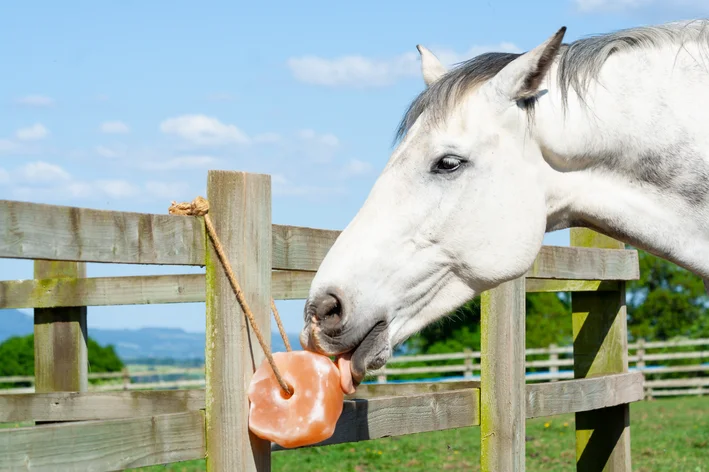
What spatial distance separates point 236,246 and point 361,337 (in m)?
0.48

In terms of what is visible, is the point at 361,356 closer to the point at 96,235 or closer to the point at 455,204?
the point at 455,204

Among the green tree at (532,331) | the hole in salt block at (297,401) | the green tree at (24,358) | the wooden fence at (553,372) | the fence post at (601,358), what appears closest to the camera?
the hole in salt block at (297,401)

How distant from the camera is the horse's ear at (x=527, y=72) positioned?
2.52 m

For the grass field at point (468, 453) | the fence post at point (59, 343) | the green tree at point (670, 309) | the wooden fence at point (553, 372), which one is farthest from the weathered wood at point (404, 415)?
the green tree at point (670, 309)

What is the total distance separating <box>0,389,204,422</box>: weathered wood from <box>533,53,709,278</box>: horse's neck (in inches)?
73.5

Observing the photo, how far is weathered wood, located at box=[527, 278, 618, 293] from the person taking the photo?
4305 millimetres

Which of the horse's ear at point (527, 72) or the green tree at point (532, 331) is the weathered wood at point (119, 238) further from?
the green tree at point (532, 331)

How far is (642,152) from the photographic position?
267 cm

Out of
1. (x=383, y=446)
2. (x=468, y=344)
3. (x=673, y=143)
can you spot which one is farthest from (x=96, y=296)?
(x=468, y=344)

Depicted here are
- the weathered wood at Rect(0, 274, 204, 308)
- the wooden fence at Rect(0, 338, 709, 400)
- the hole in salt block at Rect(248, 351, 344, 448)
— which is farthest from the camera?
the wooden fence at Rect(0, 338, 709, 400)

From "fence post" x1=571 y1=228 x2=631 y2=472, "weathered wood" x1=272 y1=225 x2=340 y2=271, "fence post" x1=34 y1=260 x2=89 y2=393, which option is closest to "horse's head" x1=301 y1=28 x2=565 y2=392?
A: "weathered wood" x1=272 y1=225 x2=340 y2=271

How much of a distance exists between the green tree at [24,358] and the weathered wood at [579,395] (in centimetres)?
2989

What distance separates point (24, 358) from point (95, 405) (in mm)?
32840

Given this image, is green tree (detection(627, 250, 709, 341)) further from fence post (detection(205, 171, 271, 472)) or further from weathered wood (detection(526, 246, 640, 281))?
fence post (detection(205, 171, 271, 472))
